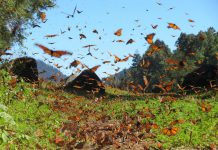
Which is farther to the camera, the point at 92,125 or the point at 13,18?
the point at 13,18

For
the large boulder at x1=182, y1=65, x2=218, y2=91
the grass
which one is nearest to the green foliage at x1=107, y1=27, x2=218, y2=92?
the large boulder at x1=182, y1=65, x2=218, y2=91

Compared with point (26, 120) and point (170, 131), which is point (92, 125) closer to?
point (26, 120)

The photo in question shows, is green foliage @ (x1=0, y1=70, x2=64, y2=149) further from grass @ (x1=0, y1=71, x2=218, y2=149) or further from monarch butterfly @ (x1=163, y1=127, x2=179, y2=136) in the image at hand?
monarch butterfly @ (x1=163, y1=127, x2=179, y2=136)

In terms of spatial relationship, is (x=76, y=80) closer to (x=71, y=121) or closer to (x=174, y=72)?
(x=71, y=121)

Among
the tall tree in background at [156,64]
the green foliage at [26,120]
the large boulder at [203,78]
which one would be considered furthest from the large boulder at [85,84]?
the tall tree in background at [156,64]

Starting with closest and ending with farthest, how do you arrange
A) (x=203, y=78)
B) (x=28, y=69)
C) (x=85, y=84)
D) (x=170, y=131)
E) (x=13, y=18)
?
(x=170, y=131), (x=13, y=18), (x=28, y=69), (x=85, y=84), (x=203, y=78)

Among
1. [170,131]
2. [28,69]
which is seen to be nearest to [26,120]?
[170,131]
